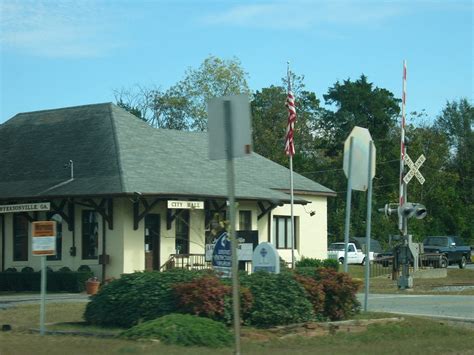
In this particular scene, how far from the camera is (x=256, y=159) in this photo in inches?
1777

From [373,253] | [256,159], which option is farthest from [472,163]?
[256,159]

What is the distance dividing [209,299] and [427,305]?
9256 mm

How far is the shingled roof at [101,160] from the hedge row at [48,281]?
2849 millimetres

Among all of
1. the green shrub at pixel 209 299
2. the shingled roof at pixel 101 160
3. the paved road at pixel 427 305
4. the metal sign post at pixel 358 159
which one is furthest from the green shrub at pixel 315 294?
the shingled roof at pixel 101 160

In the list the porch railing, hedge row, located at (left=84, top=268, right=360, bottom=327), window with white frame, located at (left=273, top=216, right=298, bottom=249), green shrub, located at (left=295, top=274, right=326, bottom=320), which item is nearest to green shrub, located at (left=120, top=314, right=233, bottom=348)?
hedge row, located at (left=84, top=268, right=360, bottom=327)

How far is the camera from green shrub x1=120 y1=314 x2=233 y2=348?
12.8m

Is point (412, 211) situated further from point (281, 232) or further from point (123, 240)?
point (281, 232)

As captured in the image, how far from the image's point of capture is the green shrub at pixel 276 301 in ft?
48.2

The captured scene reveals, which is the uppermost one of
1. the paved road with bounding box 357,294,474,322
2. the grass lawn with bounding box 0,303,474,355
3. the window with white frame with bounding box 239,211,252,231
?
the window with white frame with bounding box 239,211,252,231

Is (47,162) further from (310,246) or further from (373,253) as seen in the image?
(373,253)

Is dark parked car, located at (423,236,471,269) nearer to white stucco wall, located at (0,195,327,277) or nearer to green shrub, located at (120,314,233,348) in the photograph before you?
white stucco wall, located at (0,195,327,277)

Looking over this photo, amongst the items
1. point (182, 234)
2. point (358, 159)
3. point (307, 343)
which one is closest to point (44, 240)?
point (307, 343)

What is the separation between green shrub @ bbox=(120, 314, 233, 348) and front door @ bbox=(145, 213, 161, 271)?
61.2 feet

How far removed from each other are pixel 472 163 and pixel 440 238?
31788 mm
